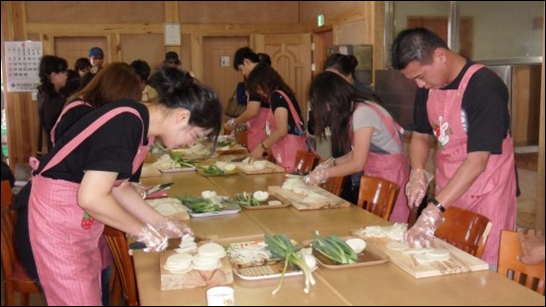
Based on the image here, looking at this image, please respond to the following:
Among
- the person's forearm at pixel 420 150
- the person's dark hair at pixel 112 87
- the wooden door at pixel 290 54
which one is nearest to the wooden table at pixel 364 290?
the person's dark hair at pixel 112 87

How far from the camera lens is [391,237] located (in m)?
1.89

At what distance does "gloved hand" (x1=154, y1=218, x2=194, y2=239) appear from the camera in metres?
1.92

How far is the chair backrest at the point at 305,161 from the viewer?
11.6ft

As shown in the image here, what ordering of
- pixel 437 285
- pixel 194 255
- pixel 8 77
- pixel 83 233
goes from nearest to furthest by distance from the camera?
1. pixel 437 285
2. pixel 194 255
3. pixel 83 233
4. pixel 8 77

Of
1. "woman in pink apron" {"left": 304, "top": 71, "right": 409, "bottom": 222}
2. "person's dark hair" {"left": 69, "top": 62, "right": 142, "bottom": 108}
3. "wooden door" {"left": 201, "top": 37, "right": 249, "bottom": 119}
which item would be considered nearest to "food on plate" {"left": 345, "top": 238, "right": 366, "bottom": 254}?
"woman in pink apron" {"left": 304, "top": 71, "right": 409, "bottom": 222}

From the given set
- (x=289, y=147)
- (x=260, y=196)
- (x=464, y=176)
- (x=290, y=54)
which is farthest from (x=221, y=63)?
(x=464, y=176)

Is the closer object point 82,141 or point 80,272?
point 82,141

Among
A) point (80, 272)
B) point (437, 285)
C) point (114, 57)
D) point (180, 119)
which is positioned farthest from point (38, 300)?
point (114, 57)

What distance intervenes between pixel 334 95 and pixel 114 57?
5346 millimetres

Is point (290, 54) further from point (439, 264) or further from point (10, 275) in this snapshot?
point (439, 264)

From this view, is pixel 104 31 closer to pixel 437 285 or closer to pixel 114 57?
pixel 114 57

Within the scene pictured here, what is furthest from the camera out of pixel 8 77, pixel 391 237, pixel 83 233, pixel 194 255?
pixel 8 77

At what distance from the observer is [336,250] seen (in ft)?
5.65

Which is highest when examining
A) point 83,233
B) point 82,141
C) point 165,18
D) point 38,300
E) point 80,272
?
point 165,18
